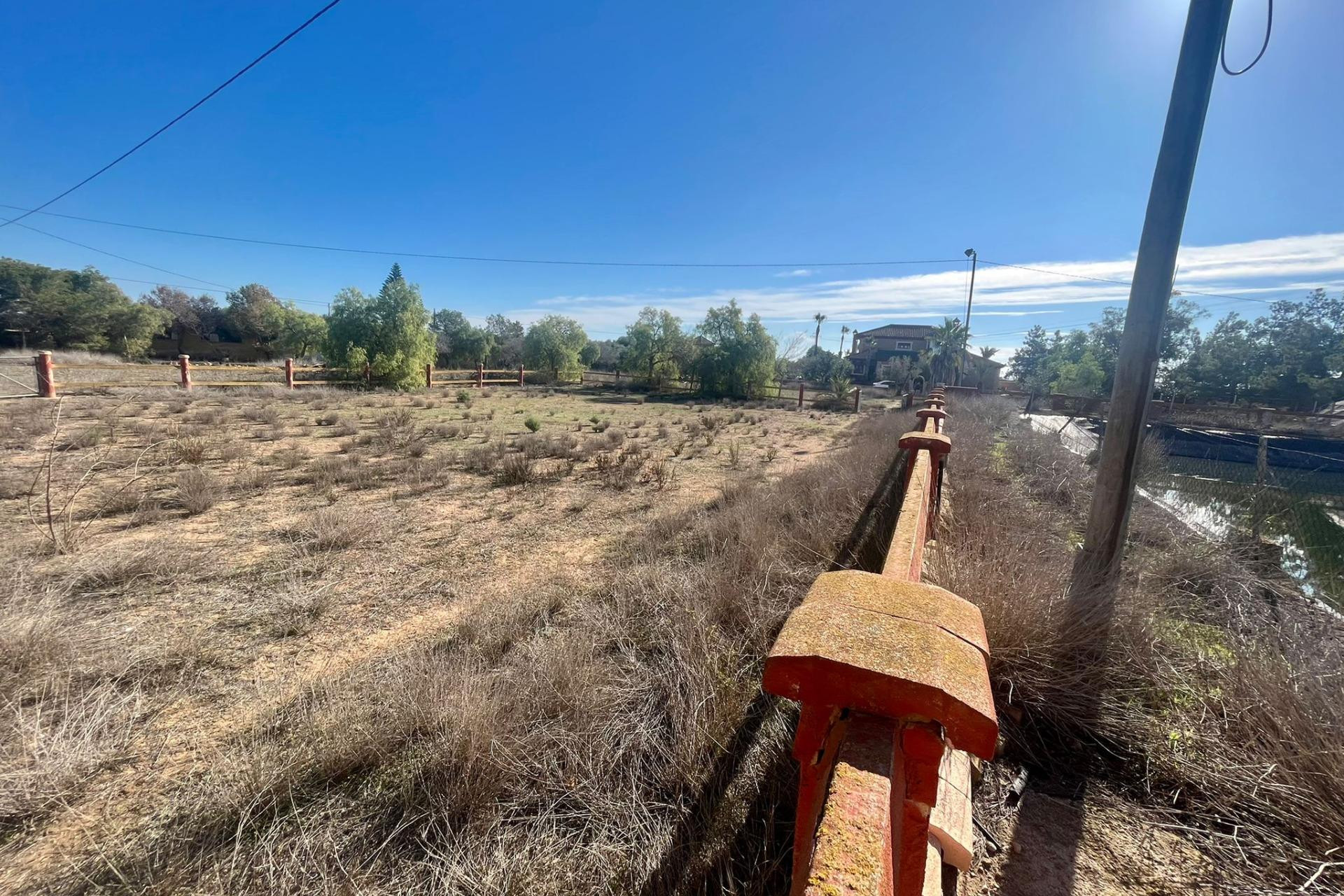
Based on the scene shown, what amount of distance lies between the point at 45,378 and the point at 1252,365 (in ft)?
238

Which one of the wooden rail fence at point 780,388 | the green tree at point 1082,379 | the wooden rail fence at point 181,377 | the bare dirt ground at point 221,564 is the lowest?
the bare dirt ground at point 221,564

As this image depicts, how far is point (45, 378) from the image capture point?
17.4 meters

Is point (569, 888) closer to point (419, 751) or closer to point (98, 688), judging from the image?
point (419, 751)

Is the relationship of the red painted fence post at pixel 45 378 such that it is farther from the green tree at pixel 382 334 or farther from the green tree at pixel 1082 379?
the green tree at pixel 1082 379

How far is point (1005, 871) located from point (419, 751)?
2.36m

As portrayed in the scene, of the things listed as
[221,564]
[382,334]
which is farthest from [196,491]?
[382,334]

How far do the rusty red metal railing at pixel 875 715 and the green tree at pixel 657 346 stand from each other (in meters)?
41.9

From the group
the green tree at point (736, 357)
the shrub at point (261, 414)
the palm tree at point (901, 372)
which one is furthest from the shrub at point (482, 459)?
the palm tree at point (901, 372)

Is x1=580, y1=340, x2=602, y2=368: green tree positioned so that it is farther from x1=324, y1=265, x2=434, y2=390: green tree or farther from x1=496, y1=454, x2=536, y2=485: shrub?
x1=496, y1=454, x2=536, y2=485: shrub

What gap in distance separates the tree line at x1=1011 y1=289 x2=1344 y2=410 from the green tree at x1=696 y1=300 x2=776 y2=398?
55.3 feet

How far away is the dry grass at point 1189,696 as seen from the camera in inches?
64.0

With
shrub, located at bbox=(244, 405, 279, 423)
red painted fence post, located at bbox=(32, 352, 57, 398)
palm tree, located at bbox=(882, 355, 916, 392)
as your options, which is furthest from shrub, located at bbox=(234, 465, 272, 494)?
palm tree, located at bbox=(882, 355, 916, 392)

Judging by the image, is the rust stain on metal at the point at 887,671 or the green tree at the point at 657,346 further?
the green tree at the point at 657,346

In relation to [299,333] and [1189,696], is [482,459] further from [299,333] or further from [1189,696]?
[299,333]
